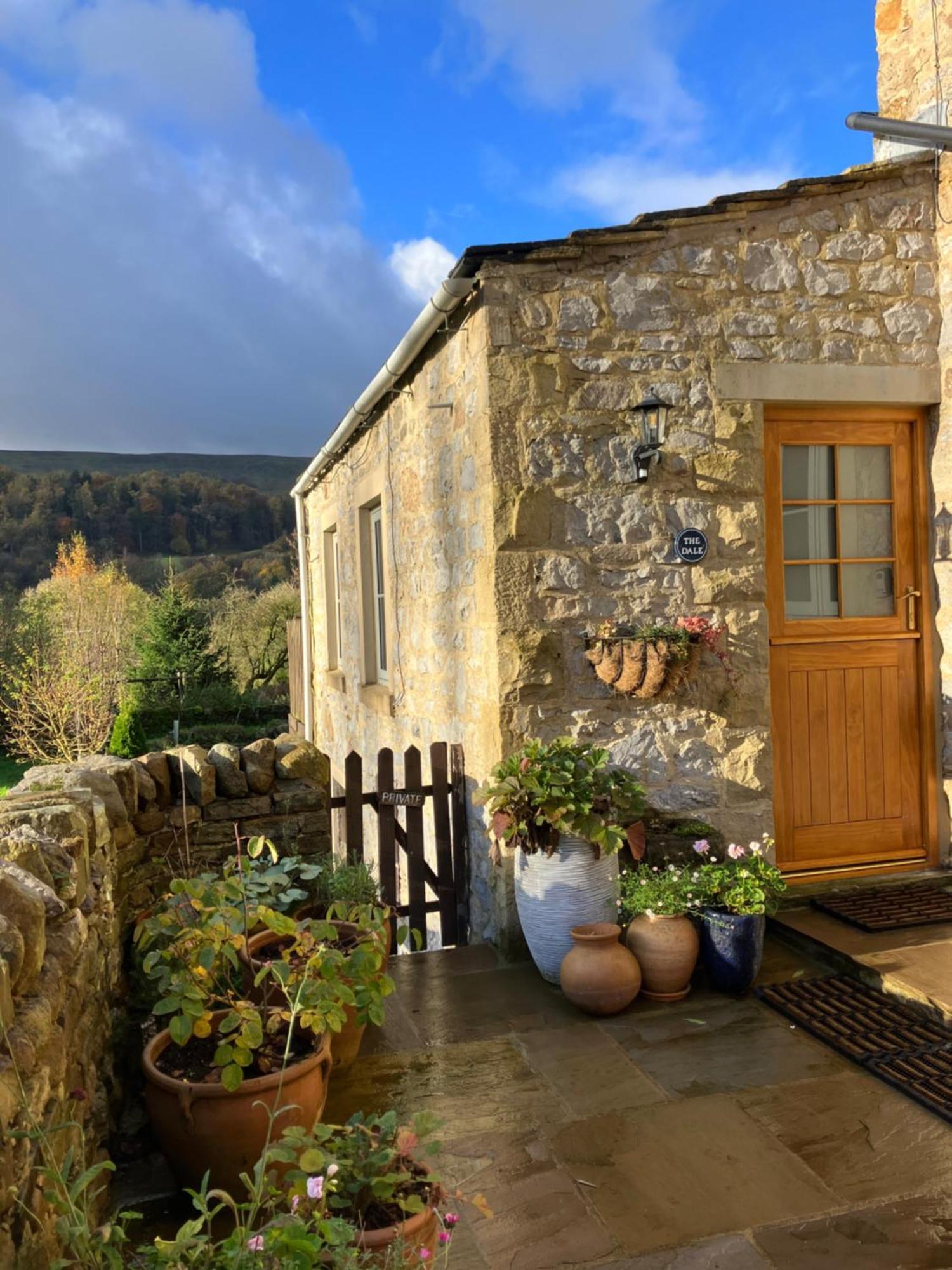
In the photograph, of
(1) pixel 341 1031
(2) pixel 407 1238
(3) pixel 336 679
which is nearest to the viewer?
(2) pixel 407 1238

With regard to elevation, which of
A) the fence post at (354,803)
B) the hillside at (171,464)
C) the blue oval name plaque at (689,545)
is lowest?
the fence post at (354,803)

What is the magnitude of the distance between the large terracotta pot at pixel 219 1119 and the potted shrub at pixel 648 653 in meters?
2.18

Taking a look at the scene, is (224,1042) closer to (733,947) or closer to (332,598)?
(733,947)

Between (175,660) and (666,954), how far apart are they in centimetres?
1336

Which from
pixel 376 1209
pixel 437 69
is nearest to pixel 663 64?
pixel 437 69

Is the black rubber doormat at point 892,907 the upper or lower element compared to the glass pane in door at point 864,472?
lower

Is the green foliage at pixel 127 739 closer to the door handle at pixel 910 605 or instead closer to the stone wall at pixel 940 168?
the door handle at pixel 910 605

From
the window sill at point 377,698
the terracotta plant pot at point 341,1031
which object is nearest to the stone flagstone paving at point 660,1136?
the terracotta plant pot at point 341,1031

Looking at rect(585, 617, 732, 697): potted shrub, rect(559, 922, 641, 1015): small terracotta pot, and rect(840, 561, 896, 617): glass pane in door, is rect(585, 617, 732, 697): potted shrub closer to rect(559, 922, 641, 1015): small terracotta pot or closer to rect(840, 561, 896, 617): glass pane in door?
rect(840, 561, 896, 617): glass pane in door

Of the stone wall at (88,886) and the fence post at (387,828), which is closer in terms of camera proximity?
the stone wall at (88,886)

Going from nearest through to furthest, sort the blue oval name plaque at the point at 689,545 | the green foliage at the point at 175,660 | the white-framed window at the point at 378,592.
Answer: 1. the blue oval name plaque at the point at 689,545
2. the white-framed window at the point at 378,592
3. the green foliage at the point at 175,660

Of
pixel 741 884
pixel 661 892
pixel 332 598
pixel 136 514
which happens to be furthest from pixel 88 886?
pixel 136 514

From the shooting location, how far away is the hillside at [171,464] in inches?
1813

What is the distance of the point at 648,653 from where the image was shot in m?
4.05
